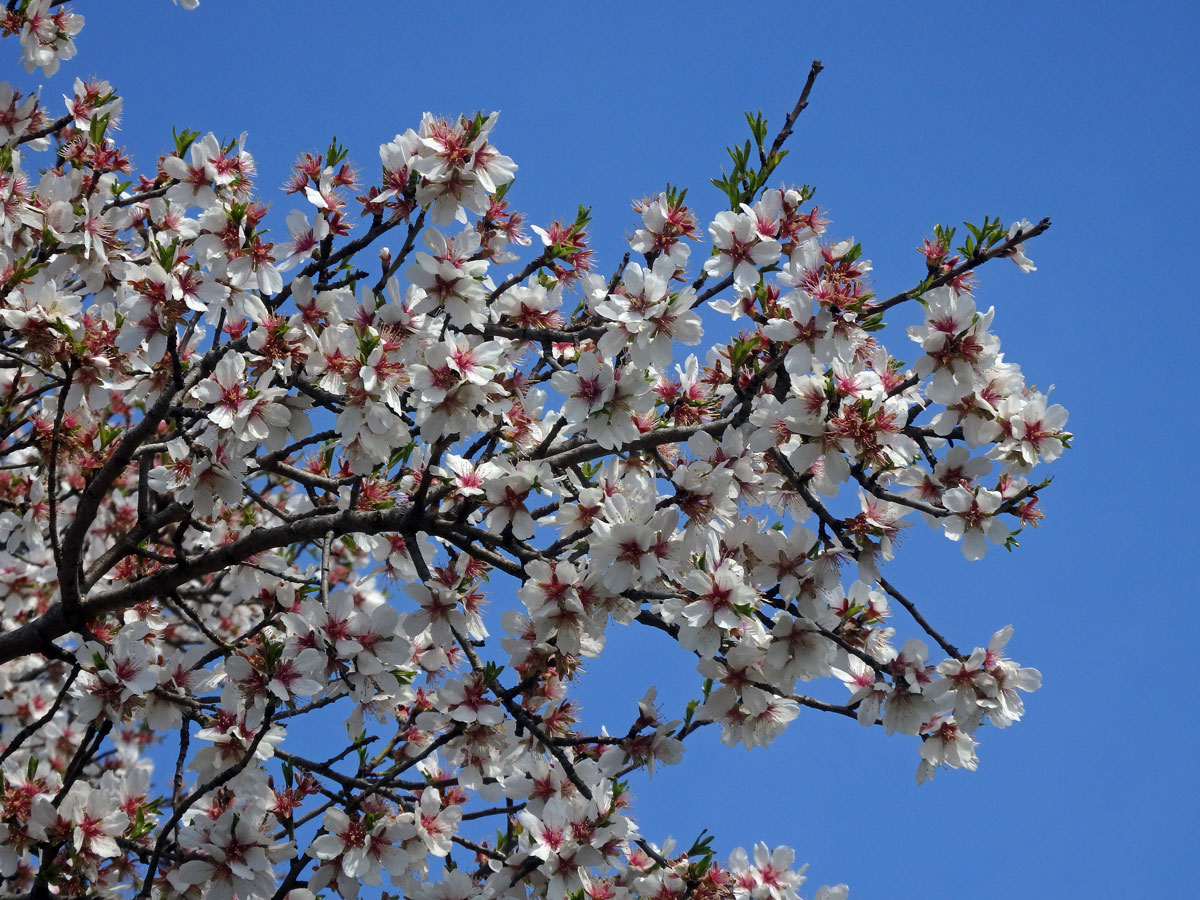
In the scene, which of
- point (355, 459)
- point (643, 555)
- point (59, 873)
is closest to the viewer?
point (643, 555)

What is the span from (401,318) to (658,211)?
120 centimetres

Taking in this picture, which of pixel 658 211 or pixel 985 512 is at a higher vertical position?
pixel 658 211

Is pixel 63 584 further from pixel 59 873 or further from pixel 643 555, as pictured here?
pixel 643 555

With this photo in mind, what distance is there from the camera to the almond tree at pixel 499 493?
147 inches

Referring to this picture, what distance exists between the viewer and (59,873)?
4.37 metres

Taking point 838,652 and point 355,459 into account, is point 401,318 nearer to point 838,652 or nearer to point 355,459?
point 355,459

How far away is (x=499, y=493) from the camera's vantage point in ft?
12.6

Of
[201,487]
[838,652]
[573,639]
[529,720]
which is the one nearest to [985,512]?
[838,652]

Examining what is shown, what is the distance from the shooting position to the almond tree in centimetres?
373

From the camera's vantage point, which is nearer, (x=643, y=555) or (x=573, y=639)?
(x=643, y=555)

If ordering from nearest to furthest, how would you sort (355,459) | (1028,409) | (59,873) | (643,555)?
(643,555), (1028,409), (355,459), (59,873)

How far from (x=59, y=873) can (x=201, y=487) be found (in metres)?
1.82

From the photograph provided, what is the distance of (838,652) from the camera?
398 cm

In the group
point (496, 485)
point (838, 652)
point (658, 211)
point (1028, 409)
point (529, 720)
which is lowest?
point (529, 720)
